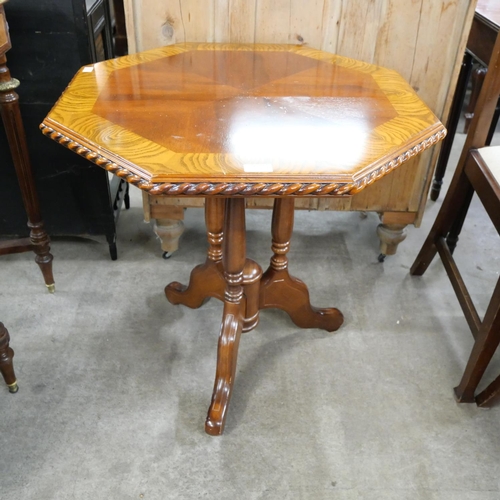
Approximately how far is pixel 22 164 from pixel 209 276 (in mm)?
724

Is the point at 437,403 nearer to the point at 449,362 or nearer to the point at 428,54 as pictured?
the point at 449,362

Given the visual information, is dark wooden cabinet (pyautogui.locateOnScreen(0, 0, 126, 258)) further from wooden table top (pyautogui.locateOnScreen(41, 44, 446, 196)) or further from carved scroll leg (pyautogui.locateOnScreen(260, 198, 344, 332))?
carved scroll leg (pyautogui.locateOnScreen(260, 198, 344, 332))

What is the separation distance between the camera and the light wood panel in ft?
5.57

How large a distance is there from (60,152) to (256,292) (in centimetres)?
89

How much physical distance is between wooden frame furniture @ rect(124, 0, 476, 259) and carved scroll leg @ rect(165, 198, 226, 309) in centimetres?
59

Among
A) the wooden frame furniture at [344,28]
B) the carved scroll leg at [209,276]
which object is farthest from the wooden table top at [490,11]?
the carved scroll leg at [209,276]

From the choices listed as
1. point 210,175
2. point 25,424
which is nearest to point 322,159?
point 210,175

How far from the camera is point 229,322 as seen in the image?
155 centimetres

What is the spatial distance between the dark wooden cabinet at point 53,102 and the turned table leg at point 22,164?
0.44 ft

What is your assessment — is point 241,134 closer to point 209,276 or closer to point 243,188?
point 243,188

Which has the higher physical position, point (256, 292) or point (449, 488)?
point (256, 292)

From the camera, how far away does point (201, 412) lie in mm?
1551

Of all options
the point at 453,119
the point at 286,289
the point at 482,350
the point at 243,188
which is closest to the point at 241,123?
the point at 243,188

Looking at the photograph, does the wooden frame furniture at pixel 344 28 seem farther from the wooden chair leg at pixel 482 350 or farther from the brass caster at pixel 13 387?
the brass caster at pixel 13 387
